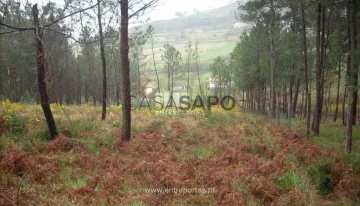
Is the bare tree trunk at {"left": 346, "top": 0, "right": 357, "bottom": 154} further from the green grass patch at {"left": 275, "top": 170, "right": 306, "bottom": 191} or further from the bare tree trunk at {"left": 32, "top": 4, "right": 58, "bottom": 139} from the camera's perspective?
the bare tree trunk at {"left": 32, "top": 4, "right": 58, "bottom": 139}

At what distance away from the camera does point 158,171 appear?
8.95 meters

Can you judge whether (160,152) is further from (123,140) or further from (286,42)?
(286,42)

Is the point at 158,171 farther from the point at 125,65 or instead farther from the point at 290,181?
the point at 125,65

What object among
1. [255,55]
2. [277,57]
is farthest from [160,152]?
[255,55]

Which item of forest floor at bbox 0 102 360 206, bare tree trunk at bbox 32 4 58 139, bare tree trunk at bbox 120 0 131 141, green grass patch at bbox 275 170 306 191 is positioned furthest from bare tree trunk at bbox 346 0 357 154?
bare tree trunk at bbox 32 4 58 139

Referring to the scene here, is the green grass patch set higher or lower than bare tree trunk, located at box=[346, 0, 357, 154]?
lower

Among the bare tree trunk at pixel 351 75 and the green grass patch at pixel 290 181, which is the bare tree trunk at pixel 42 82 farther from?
the bare tree trunk at pixel 351 75

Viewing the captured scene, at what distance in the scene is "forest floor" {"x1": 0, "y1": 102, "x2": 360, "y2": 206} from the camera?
23.5 ft

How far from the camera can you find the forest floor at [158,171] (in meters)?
7.15

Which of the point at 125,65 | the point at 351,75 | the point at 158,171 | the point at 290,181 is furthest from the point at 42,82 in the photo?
the point at 351,75

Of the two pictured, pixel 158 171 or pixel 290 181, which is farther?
pixel 158 171

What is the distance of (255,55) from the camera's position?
109 feet

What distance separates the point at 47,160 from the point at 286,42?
2225cm

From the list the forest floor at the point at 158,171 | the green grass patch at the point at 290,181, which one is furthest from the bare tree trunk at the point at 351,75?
the green grass patch at the point at 290,181
